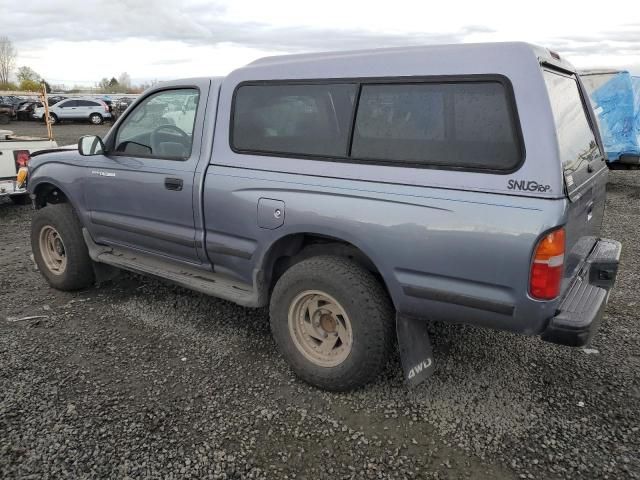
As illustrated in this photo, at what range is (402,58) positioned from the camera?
2.81 metres

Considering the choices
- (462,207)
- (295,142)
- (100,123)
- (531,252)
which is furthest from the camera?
(100,123)

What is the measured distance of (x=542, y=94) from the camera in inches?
94.7

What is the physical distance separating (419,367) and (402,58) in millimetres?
1760

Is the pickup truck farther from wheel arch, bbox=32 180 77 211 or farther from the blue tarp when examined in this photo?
the blue tarp

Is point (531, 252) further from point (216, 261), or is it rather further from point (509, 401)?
point (216, 261)

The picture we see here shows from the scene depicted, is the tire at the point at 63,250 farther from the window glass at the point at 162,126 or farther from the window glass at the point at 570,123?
the window glass at the point at 570,123

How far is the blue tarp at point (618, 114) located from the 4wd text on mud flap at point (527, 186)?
29.2 ft

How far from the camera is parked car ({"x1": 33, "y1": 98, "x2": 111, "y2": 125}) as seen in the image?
2814 cm

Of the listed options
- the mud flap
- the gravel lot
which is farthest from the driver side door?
the mud flap

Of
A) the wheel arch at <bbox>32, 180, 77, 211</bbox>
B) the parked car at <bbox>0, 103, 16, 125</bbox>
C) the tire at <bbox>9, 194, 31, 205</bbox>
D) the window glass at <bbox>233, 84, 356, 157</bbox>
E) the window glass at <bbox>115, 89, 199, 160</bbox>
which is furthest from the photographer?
the parked car at <bbox>0, 103, 16, 125</bbox>

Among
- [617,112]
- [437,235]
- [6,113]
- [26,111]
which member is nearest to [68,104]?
[6,113]

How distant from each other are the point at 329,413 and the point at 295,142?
165cm

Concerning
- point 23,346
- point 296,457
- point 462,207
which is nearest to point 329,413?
point 296,457

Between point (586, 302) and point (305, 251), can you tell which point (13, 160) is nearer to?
point (305, 251)
